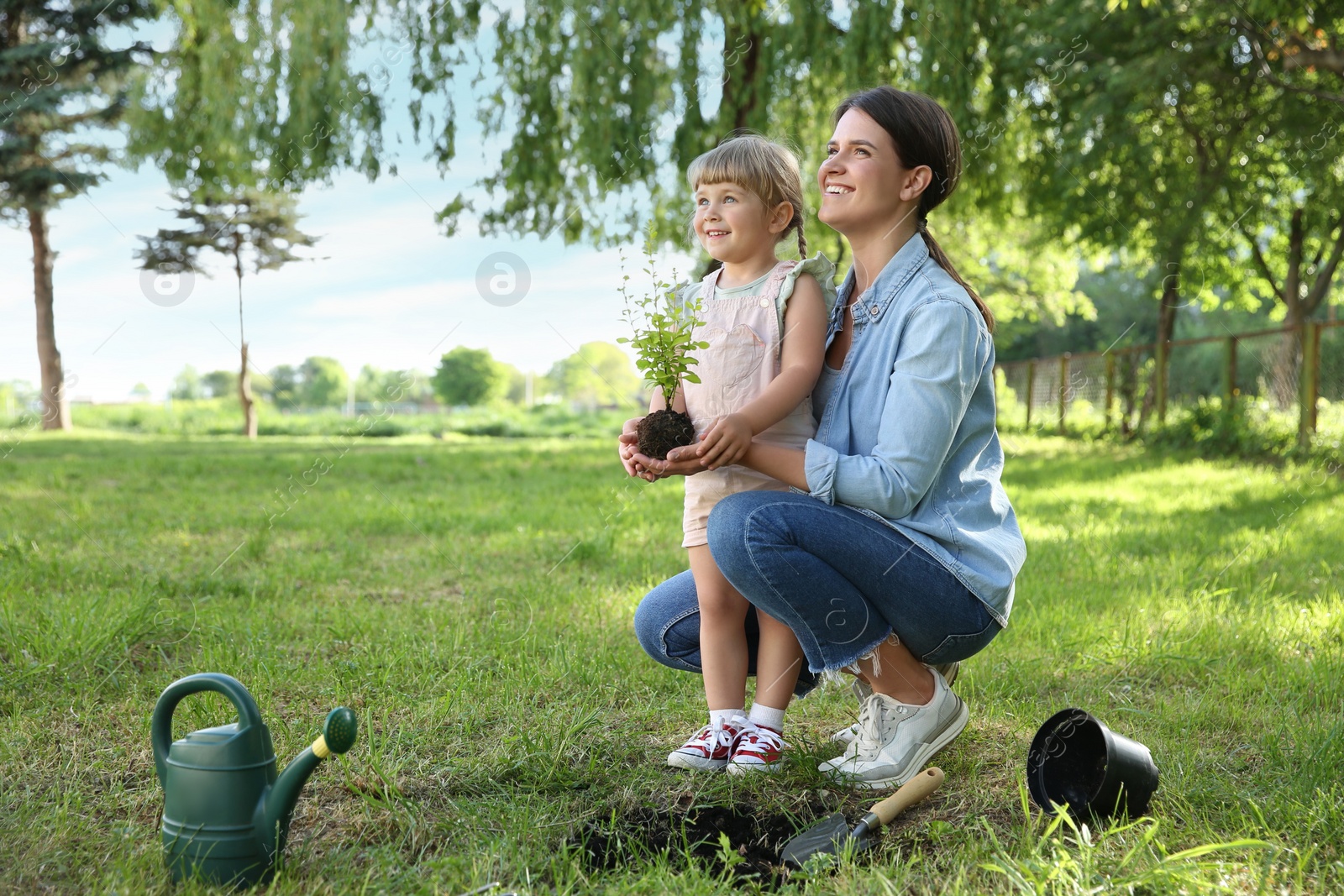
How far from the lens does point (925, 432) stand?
1875 mm

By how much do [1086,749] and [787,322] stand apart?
111 centimetres

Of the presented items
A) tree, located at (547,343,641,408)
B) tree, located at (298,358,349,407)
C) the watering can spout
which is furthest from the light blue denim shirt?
tree, located at (298,358,349,407)

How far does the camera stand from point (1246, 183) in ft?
37.9

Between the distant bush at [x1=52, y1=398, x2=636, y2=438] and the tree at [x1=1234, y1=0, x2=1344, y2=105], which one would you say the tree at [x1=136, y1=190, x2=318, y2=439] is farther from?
the tree at [x1=1234, y1=0, x2=1344, y2=105]

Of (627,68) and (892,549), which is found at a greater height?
(627,68)

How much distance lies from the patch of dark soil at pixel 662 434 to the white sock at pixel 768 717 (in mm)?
653

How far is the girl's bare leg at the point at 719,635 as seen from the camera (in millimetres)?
2229

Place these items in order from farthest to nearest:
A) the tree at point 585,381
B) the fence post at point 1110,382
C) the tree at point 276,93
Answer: the tree at point 585,381
the fence post at point 1110,382
the tree at point 276,93

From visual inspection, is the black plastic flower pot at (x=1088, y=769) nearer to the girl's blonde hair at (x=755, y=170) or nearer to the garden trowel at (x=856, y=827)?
the garden trowel at (x=856, y=827)

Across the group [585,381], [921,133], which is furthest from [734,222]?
[585,381]

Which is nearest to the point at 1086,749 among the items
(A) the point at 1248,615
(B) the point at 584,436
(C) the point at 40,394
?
(A) the point at 1248,615

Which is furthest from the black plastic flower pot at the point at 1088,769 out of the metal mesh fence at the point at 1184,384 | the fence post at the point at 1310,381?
the fence post at the point at 1310,381

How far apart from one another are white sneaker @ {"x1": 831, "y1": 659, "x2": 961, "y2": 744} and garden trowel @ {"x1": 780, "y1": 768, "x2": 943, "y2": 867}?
28 cm

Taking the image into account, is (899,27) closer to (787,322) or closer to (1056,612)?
(1056,612)
